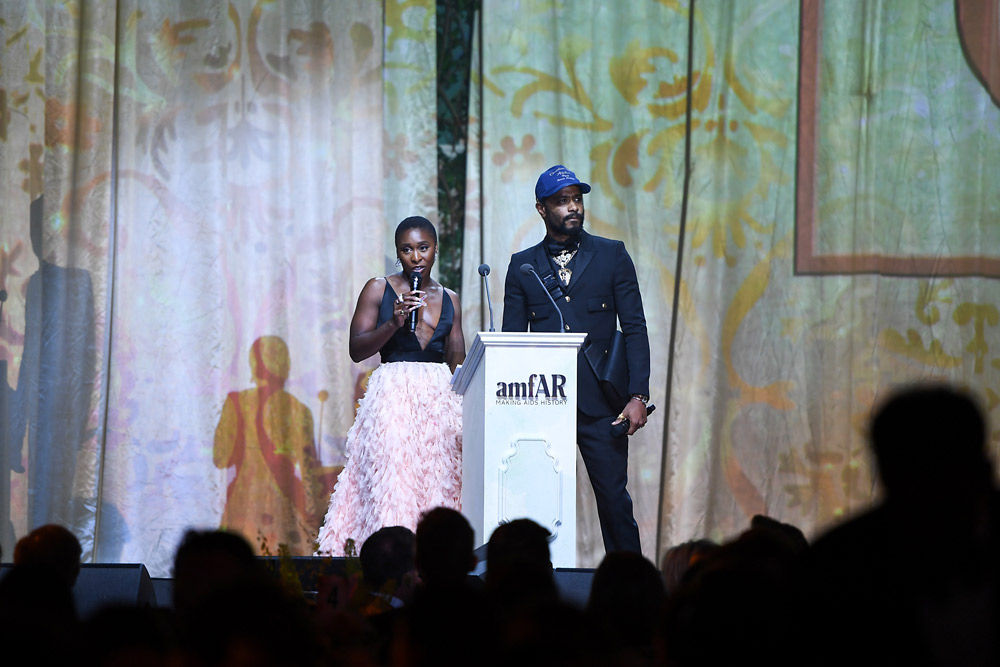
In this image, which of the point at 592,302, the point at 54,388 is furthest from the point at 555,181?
the point at 54,388

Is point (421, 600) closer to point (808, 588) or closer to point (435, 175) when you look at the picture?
point (808, 588)

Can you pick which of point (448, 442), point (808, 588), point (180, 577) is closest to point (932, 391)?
point (808, 588)

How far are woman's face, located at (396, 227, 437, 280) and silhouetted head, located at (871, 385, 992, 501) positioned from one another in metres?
3.98

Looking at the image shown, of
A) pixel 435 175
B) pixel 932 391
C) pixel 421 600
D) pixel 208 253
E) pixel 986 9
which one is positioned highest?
pixel 986 9

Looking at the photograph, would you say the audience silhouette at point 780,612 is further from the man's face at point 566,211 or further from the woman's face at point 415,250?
the woman's face at point 415,250

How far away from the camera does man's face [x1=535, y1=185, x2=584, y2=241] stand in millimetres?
4891

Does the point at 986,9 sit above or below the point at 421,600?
above

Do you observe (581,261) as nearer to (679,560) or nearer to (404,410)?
(404,410)

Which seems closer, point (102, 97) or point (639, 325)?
point (639, 325)

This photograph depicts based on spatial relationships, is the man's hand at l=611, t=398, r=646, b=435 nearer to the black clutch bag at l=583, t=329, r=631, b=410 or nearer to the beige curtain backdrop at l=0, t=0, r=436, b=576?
the black clutch bag at l=583, t=329, r=631, b=410

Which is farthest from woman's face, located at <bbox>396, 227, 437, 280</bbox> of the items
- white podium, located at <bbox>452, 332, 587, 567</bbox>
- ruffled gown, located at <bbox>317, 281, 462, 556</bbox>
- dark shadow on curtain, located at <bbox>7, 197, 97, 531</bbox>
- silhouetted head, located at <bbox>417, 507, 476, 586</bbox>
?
silhouetted head, located at <bbox>417, 507, 476, 586</bbox>

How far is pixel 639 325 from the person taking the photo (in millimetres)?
4875

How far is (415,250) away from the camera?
5.51 m

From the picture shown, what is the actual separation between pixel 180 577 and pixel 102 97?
203 inches
